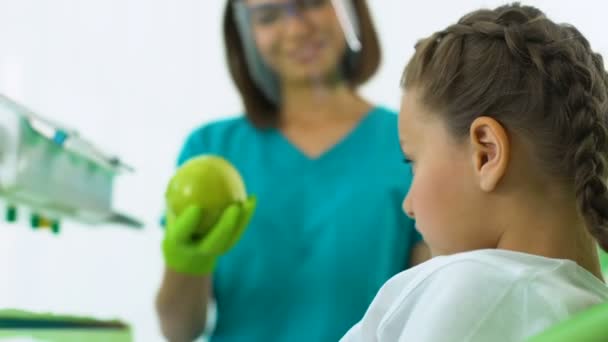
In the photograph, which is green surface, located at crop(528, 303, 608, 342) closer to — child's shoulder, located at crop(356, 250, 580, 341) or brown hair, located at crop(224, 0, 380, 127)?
child's shoulder, located at crop(356, 250, 580, 341)

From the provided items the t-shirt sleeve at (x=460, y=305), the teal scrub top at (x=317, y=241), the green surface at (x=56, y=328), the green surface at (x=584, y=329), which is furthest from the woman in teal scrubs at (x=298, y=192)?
the green surface at (x=584, y=329)

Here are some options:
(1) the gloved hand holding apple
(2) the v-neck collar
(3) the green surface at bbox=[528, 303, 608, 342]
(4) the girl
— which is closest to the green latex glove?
(1) the gloved hand holding apple

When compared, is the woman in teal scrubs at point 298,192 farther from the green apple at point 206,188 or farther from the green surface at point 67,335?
the green surface at point 67,335

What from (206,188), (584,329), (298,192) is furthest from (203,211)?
(584,329)

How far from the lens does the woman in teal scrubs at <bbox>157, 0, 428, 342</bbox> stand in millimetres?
1249

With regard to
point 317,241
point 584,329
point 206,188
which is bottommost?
point 317,241

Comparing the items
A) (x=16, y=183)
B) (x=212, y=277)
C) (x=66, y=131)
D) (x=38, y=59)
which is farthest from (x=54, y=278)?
(x=16, y=183)

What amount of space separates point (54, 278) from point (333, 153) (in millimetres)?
860

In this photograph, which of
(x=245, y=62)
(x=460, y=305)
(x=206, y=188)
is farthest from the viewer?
(x=245, y=62)

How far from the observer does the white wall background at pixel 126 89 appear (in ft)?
6.14

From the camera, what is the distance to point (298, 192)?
1.32 meters

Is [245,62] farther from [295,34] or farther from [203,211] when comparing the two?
[203,211]

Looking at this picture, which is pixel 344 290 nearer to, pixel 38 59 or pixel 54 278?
pixel 54 278

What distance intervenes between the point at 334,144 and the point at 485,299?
2.69 ft
